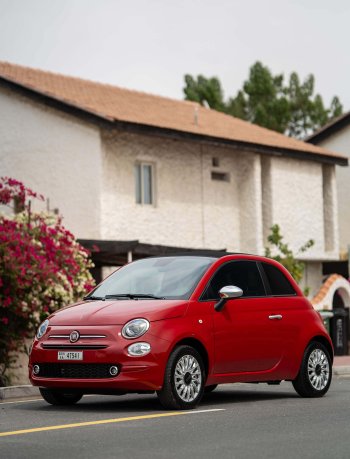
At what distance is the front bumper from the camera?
11.9m

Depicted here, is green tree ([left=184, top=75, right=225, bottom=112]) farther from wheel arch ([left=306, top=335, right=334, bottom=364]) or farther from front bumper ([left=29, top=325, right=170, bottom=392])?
front bumper ([left=29, top=325, right=170, bottom=392])

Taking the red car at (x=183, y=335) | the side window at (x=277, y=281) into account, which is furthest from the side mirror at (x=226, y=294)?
the side window at (x=277, y=281)

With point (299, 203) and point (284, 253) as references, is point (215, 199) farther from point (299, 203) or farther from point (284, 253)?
point (299, 203)

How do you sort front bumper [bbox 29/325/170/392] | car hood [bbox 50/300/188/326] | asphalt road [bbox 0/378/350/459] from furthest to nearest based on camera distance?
1. car hood [bbox 50/300/188/326]
2. front bumper [bbox 29/325/170/392]
3. asphalt road [bbox 0/378/350/459]

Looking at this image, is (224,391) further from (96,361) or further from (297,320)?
(96,361)

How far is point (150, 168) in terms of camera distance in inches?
1332

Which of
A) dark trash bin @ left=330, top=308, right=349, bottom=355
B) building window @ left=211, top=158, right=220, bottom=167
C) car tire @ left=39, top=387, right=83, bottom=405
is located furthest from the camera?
building window @ left=211, top=158, right=220, bottom=167

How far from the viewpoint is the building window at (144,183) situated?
33.3 m

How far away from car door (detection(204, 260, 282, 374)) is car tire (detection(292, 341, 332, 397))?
516mm

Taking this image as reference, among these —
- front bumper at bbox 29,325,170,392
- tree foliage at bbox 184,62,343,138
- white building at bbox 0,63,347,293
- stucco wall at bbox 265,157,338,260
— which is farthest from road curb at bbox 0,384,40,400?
tree foliage at bbox 184,62,343,138

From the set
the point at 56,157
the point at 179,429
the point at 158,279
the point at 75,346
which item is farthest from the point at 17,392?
the point at 56,157

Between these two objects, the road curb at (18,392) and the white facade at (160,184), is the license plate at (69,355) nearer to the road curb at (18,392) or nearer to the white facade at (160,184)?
the road curb at (18,392)

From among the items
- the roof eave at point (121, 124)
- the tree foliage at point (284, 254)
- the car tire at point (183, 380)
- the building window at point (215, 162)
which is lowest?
the car tire at point (183, 380)

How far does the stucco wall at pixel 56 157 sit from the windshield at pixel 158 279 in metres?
17.5
